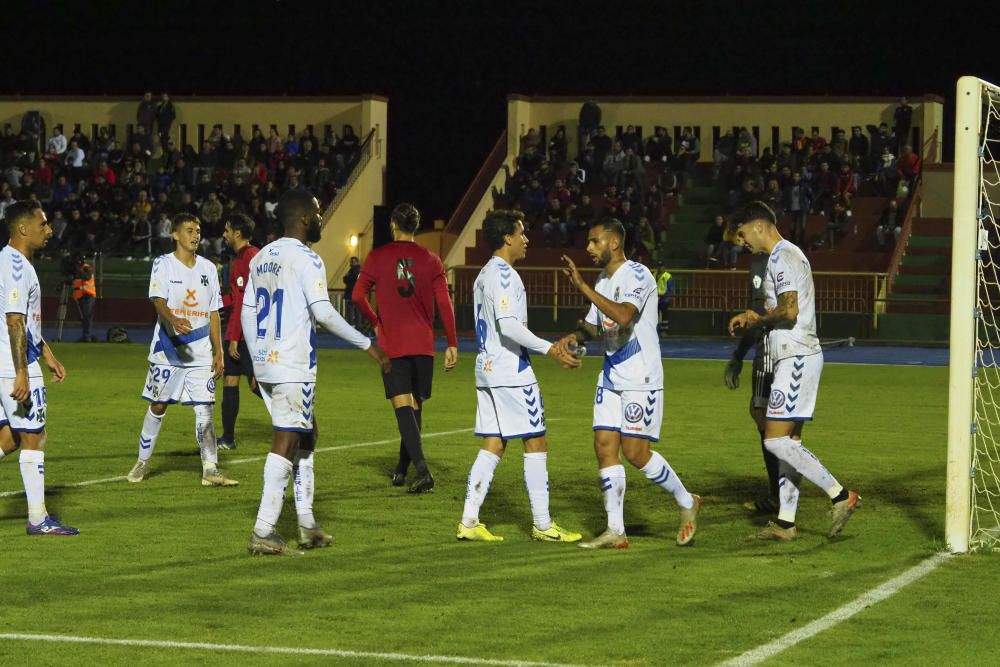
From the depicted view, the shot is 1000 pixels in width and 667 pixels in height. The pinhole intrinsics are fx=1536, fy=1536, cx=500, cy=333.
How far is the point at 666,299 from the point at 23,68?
92.5 feet

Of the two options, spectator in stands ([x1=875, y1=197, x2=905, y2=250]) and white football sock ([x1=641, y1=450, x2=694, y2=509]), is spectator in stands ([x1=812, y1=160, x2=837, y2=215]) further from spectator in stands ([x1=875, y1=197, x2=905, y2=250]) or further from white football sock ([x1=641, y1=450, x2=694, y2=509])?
white football sock ([x1=641, y1=450, x2=694, y2=509])

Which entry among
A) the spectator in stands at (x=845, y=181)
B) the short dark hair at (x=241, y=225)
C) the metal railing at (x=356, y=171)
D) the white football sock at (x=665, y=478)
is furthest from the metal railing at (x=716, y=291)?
the white football sock at (x=665, y=478)

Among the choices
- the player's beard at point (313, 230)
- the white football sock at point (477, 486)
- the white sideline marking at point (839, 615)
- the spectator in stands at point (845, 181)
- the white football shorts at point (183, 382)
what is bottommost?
the white sideline marking at point (839, 615)

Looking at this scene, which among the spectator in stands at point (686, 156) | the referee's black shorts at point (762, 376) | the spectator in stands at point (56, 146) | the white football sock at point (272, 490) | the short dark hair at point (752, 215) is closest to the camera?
the white football sock at point (272, 490)

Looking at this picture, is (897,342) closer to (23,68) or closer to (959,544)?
(959,544)

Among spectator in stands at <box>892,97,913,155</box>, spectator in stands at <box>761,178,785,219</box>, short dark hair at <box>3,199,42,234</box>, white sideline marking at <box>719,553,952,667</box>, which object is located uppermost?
spectator in stands at <box>892,97,913,155</box>

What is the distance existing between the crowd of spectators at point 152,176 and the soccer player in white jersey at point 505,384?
3109cm

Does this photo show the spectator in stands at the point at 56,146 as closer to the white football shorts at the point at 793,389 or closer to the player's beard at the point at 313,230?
the player's beard at the point at 313,230

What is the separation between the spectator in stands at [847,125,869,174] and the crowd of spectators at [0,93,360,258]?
14.2 meters

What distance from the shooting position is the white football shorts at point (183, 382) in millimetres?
12180

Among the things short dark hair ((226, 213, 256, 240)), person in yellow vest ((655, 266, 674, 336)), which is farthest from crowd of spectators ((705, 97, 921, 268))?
short dark hair ((226, 213, 256, 240))

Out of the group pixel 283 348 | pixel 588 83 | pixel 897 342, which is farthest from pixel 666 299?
pixel 283 348

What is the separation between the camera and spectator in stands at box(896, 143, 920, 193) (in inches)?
1569

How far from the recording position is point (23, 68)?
2115 inches
